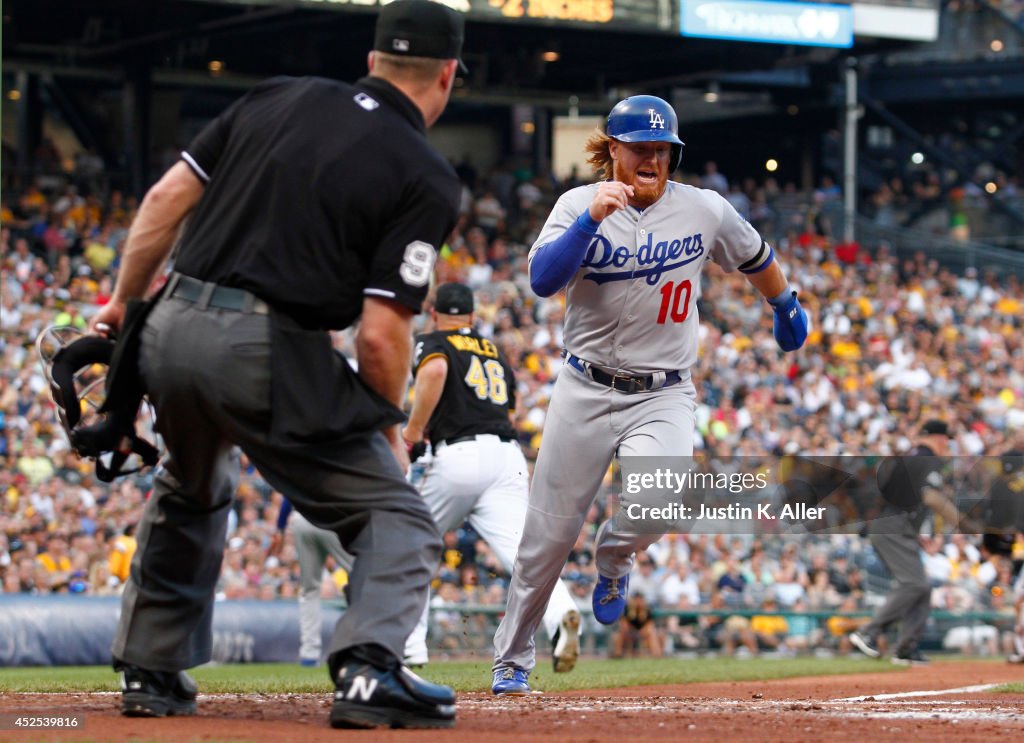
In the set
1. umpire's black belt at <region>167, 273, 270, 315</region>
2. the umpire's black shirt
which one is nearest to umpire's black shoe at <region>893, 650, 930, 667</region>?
the umpire's black shirt

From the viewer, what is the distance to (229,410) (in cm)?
445

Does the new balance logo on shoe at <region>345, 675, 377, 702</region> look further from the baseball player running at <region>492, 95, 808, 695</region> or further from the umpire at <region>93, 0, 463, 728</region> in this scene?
the baseball player running at <region>492, 95, 808, 695</region>

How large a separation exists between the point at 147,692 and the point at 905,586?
8.60m

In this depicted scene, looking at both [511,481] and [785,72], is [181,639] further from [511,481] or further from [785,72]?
[785,72]

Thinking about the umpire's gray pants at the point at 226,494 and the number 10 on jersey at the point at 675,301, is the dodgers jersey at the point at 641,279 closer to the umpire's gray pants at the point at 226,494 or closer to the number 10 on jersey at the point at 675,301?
the number 10 on jersey at the point at 675,301

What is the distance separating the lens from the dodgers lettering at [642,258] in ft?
21.2

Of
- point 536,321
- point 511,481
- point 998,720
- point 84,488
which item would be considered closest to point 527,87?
point 536,321

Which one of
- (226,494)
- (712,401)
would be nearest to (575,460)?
Result: (226,494)

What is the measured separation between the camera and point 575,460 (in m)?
6.52

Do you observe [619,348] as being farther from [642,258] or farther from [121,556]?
[121,556]

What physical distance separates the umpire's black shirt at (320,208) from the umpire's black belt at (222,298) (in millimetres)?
20

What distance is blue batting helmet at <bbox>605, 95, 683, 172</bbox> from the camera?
643 centimetres

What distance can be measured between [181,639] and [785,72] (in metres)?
30.6

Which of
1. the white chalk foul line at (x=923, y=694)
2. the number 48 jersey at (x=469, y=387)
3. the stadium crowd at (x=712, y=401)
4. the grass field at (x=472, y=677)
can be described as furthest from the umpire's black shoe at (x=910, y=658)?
the number 48 jersey at (x=469, y=387)
